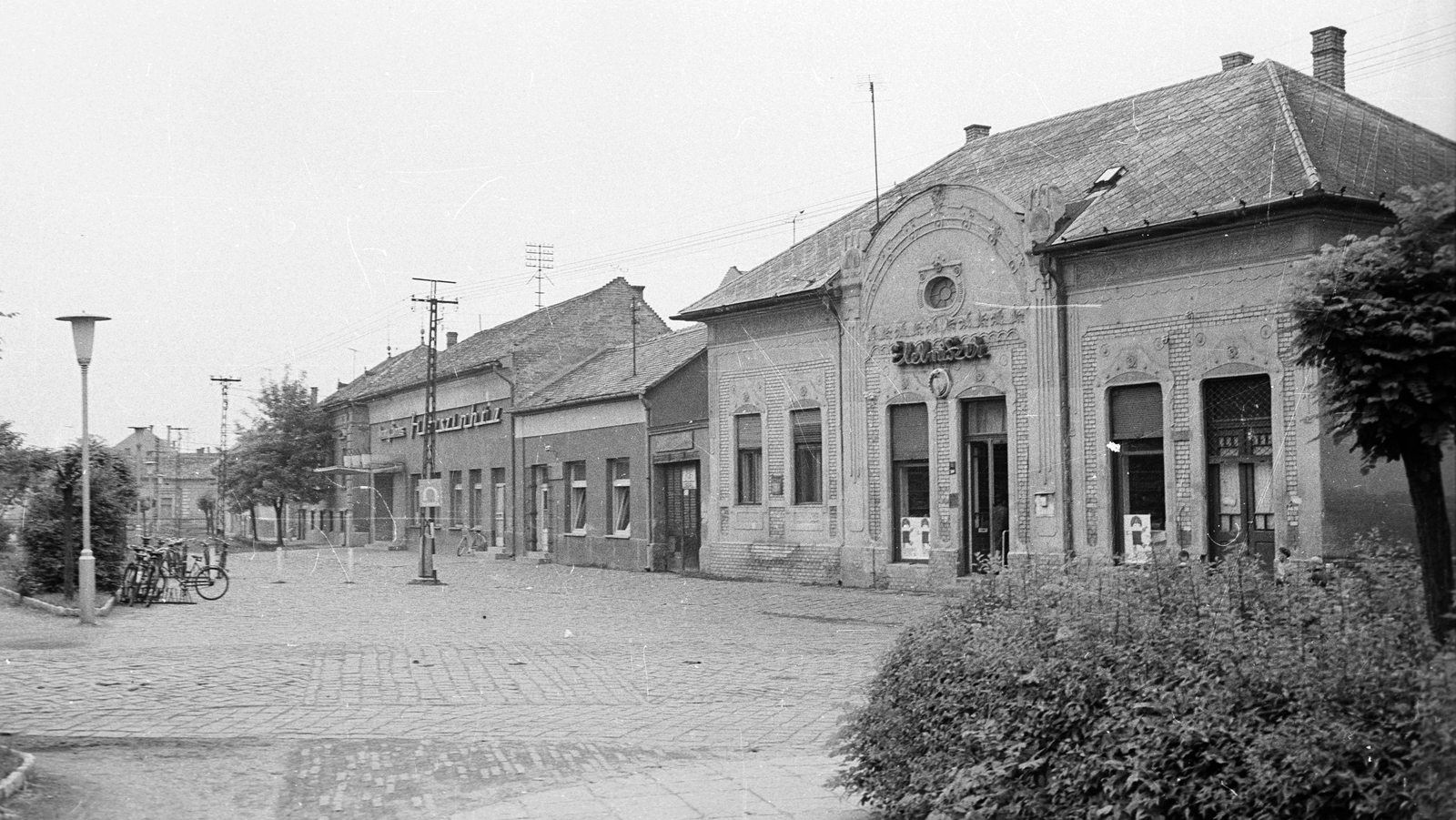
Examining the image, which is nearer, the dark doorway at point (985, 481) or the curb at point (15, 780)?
the curb at point (15, 780)

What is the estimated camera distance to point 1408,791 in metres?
4.07

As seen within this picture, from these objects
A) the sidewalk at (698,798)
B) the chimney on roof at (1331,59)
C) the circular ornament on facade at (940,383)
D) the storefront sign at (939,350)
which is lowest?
the sidewalk at (698,798)

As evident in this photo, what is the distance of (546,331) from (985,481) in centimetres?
2795

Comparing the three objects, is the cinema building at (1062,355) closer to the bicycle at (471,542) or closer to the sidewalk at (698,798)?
the sidewalk at (698,798)

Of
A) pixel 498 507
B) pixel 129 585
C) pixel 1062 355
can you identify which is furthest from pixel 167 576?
pixel 498 507

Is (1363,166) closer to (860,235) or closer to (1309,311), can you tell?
(860,235)

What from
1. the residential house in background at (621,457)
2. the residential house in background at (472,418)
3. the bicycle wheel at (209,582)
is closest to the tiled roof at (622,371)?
the residential house in background at (621,457)

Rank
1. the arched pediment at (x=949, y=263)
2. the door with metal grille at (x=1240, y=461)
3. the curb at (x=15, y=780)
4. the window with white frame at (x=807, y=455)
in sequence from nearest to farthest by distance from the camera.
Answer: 1. the curb at (x=15, y=780)
2. the door with metal grille at (x=1240, y=461)
3. the arched pediment at (x=949, y=263)
4. the window with white frame at (x=807, y=455)

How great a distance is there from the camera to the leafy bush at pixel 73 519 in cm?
2367

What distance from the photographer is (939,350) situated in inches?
1003

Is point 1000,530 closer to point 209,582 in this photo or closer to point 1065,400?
point 1065,400

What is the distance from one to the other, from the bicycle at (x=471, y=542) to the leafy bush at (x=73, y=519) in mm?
23271

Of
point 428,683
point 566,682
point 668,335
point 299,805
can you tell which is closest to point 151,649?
point 428,683

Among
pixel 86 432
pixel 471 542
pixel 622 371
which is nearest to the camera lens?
pixel 86 432
